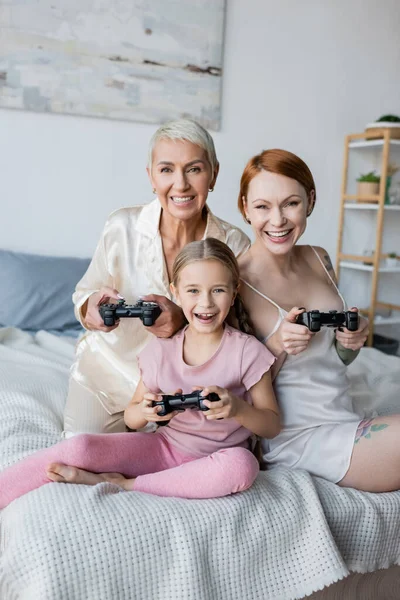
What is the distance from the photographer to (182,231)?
1571 millimetres

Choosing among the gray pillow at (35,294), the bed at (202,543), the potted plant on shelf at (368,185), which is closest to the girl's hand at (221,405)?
the bed at (202,543)

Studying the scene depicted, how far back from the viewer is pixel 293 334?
46.8 inches

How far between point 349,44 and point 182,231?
7.67 feet

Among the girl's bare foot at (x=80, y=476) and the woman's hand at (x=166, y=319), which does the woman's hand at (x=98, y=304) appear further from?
the girl's bare foot at (x=80, y=476)

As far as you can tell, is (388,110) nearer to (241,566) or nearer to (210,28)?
(210,28)

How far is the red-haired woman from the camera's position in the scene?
48.4 inches

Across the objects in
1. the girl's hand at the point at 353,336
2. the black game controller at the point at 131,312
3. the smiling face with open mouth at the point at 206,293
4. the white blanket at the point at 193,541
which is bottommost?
the white blanket at the point at 193,541

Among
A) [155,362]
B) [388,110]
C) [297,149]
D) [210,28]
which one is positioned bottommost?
[155,362]

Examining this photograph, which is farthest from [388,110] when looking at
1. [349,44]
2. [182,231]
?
[182,231]

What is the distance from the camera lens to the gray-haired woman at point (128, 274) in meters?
1.46

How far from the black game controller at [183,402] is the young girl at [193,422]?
3 centimetres

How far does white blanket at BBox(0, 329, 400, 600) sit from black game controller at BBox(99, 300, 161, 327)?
1.03 feet

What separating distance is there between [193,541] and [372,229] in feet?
9.50

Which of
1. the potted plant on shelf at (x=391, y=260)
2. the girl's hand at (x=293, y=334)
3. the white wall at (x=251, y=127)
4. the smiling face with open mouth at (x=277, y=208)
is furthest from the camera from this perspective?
the potted plant on shelf at (x=391, y=260)
